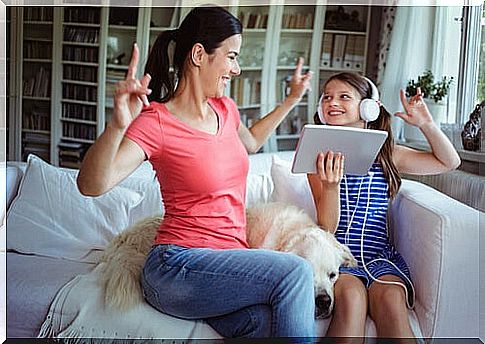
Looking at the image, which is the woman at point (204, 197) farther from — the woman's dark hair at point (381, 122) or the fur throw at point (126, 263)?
the woman's dark hair at point (381, 122)

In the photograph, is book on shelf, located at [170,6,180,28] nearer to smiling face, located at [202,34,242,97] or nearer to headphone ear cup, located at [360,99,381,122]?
smiling face, located at [202,34,242,97]

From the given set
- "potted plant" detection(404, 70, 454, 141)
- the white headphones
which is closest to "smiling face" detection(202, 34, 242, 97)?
the white headphones

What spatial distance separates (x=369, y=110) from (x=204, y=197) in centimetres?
39

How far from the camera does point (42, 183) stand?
1532 mm

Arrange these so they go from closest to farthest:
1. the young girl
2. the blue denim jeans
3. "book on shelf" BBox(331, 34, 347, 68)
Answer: the blue denim jeans, the young girl, "book on shelf" BBox(331, 34, 347, 68)

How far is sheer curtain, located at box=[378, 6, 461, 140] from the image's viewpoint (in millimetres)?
1511

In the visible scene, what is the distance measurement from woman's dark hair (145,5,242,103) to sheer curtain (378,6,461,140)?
386 mm

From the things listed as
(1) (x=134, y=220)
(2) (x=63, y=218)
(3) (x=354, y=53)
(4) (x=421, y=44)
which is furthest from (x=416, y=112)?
(2) (x=63, y=218)

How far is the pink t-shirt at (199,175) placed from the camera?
4.19 feet

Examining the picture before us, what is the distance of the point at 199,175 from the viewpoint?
1.30m

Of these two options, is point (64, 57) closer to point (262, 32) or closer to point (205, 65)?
point (205, 65)

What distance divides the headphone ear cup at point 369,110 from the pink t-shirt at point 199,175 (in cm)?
26

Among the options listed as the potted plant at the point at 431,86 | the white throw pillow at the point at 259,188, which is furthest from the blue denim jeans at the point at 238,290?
the potted plant at the point at 431,86

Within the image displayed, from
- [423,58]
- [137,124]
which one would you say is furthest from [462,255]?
Result: [137,124]
